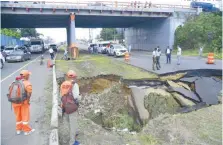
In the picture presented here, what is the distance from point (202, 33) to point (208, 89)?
2846 cm

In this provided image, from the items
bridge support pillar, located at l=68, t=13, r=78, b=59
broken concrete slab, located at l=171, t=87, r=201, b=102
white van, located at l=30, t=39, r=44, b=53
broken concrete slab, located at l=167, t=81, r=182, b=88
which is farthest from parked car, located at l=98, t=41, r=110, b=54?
broken concrete slab, located at l=171, t=87, r=201, b=102

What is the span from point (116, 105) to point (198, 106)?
12.1 feet

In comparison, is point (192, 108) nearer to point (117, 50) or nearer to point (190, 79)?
point (190, 79)

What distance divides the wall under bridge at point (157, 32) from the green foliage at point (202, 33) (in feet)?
3.87

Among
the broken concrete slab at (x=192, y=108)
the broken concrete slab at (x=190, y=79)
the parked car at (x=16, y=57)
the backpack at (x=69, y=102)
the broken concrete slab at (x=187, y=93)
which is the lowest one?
the broken concrete slab at (x=192, y=108)

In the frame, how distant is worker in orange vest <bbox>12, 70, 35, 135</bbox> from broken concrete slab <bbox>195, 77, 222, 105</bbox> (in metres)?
8.86

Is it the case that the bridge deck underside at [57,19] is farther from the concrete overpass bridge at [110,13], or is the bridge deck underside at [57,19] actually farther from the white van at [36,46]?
the white van at [36,46]

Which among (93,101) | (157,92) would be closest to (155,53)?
(157,92)

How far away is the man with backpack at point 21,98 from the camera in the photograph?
6145 millimetres

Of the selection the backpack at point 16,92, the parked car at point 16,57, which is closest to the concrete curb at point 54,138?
the backpack at point 16,92

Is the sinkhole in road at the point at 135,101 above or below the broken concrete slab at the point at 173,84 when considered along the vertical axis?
below

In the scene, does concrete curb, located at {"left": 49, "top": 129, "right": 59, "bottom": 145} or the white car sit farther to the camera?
the white car

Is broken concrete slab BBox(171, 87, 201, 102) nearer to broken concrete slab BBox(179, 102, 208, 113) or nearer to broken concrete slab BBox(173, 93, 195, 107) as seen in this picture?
broken concrete slab BBox(173, 93, 195, 107)

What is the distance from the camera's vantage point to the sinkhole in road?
1078cm
